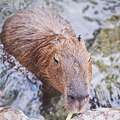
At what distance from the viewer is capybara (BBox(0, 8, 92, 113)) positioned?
2.94m

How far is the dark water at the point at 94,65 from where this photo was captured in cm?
394

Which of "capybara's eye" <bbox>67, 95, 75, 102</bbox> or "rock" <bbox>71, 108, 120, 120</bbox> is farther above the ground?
"capybara's eye" <bbox>67, 95, 75, 102</bbox>

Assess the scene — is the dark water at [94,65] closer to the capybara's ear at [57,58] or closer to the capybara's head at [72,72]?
the capybara's head at [72,72]

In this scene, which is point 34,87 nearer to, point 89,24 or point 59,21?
point 59,21

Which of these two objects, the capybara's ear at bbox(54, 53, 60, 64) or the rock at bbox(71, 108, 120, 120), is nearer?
the rock at bbox(71, 108, 120, 120)

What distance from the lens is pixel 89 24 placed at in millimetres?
5086

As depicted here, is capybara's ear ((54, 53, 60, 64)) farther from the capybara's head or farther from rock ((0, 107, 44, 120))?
rock ((0, 107, 44, 120))

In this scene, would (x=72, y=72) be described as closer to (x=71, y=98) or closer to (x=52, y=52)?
(x=71, y=98)

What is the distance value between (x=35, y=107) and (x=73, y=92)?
3.70 feet

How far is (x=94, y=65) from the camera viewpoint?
4.45m

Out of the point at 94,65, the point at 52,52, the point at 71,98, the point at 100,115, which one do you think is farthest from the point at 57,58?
the point at 94,65

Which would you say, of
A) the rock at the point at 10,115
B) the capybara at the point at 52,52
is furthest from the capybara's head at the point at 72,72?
the rock at the point at 10,115

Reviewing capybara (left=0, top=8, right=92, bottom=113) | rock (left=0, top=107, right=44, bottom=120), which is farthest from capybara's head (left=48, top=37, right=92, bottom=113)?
rock (left=0, top=107, right=44, bottom=120)

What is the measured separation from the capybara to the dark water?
0.67 feet
